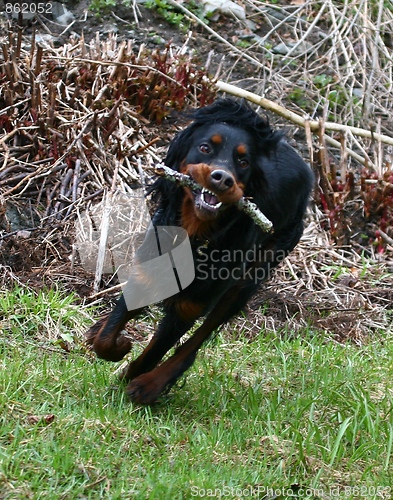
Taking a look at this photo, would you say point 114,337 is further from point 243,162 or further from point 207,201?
point 243,162

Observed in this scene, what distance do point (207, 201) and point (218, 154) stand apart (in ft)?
0.85

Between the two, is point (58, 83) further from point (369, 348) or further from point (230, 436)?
point (230, 436)

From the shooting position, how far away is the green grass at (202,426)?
3.07 metres

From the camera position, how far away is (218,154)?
12.7 feet

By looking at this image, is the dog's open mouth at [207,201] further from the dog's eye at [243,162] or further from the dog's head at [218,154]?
the dog's eye at [243,162]

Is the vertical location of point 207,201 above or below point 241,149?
below

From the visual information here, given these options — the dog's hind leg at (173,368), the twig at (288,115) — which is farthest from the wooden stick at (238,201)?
the twig at (288,115)

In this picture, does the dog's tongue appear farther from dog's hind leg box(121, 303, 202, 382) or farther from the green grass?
the green grass

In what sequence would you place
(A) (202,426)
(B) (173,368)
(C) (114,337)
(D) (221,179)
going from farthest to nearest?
(C) (114,337) < (B) (173,368) < (A) (202,426) < (D) (221,179)

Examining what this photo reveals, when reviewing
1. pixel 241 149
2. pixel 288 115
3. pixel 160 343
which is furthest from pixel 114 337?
pixel 288 115

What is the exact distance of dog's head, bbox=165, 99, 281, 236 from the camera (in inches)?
147

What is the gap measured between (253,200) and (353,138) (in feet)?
13.1

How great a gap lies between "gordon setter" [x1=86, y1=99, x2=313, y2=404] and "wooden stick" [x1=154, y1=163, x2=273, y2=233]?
38 millimetres

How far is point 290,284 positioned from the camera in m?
6.28
